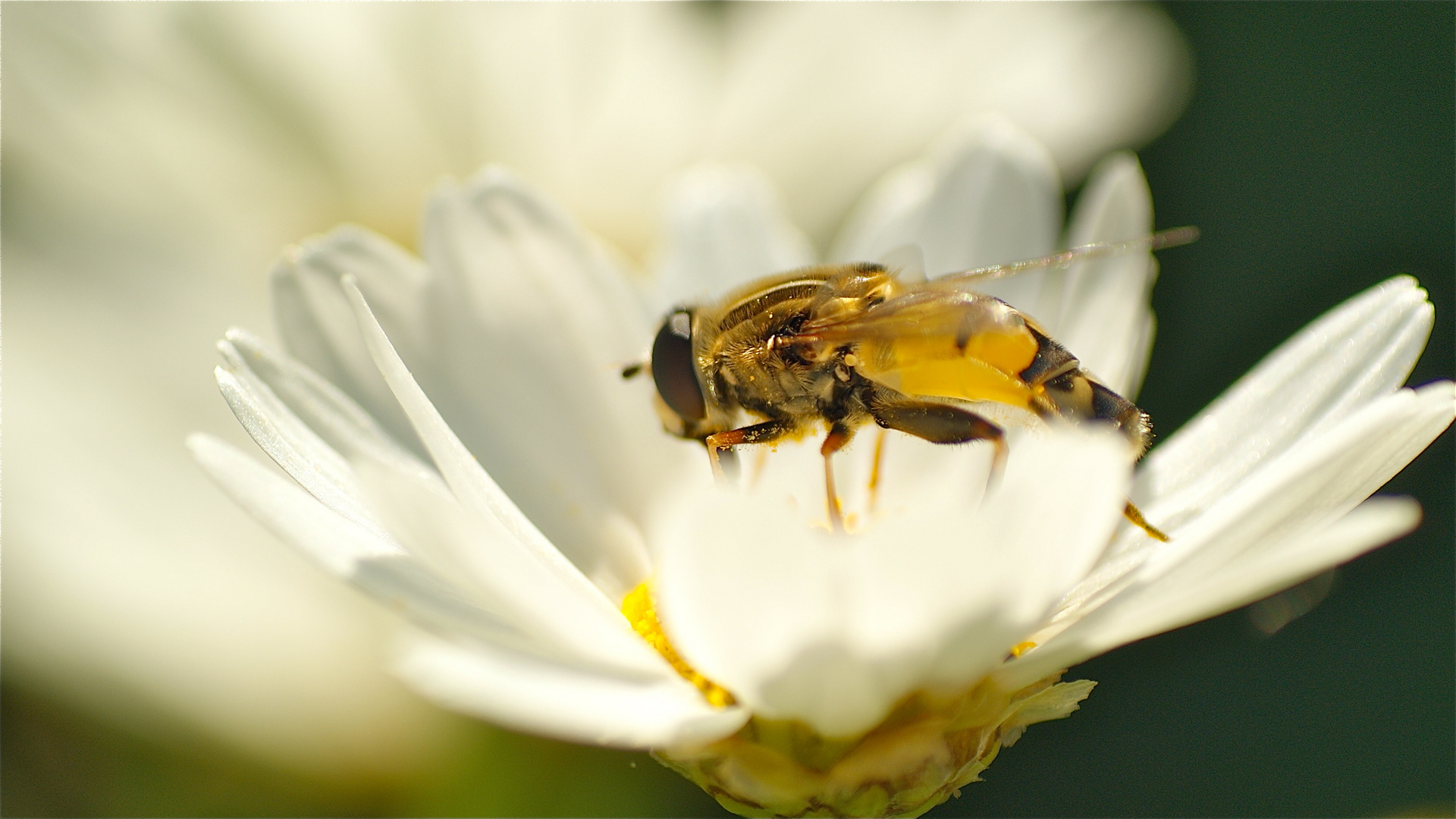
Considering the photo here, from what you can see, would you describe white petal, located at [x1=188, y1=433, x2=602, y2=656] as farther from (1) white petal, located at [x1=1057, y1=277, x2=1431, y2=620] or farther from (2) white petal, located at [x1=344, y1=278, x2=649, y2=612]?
(1) white petal, located at [x1=1057, y1=277, x2=1431, y2=620]

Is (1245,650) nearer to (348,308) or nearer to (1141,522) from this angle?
(1141,522)

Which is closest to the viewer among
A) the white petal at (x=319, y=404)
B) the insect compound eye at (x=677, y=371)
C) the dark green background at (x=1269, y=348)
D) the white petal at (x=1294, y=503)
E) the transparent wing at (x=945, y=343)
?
the white petal at (x=1294, y=503)

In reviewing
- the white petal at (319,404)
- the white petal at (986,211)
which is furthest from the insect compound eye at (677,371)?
the white petal at (986,211)

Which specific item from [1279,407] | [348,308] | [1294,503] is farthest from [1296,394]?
[348,308]

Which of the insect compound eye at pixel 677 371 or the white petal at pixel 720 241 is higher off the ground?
the white petal at pixel 720 241

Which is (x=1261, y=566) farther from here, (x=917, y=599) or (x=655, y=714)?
(x=655, y=714)

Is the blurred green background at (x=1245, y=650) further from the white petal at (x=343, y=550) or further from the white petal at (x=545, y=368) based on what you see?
the white petal at (x=343, y=550)

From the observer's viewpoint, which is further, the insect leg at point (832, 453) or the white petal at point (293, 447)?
the insect leg at point (832, 453)

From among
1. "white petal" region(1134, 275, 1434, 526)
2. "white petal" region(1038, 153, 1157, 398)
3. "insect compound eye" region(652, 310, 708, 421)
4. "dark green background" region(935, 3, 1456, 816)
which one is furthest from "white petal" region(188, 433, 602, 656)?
"dark green background" region(935, 3, 1456, 816)

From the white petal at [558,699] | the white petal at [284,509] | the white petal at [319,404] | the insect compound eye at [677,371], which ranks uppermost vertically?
the insect compound eye at [677,371]
